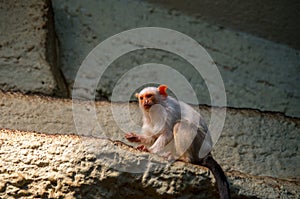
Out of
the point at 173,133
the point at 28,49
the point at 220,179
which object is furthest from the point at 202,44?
the point at 220,179

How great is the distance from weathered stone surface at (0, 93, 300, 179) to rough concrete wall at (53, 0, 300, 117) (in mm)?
333

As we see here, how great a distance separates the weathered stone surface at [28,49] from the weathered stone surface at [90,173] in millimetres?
1751

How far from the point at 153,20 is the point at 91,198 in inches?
120

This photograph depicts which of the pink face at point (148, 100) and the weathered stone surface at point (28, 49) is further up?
the weathered stone surface at point (28, 49)

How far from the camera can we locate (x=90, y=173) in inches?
167

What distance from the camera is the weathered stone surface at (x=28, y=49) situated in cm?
611

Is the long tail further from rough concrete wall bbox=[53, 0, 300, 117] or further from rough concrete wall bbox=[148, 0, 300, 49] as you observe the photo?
rough concrete wall bbox=[148, 0, 300, 49]

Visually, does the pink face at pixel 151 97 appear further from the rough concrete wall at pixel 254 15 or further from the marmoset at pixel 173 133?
the rough concrete wall at pixel 254 15

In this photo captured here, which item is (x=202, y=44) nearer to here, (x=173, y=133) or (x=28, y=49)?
(x=28, y=49)

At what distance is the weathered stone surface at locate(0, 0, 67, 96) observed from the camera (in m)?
6.11

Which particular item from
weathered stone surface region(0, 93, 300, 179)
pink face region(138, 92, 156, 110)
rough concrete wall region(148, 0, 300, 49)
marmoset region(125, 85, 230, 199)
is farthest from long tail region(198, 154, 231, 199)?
rough concrete wall region(148, 0, 300, 49)

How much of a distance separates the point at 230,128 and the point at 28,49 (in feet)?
7.40

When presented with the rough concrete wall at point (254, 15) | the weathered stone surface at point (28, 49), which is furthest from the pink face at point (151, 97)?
the rough concrete wall at point (254, 15)

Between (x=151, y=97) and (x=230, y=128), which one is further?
(x=230, y=128)
